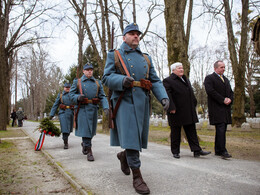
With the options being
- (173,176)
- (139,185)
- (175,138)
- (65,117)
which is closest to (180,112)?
(175,138)

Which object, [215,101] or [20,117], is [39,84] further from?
[215,101]

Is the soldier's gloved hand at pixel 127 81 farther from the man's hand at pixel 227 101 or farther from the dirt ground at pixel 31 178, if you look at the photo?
the man's hand at pixel 227 101

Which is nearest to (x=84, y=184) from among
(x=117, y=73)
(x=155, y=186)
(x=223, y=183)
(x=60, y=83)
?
(x=155, y=186)

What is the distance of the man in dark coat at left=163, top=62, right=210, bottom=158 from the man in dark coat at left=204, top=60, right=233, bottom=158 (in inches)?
14.4

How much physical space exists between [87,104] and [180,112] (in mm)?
2240

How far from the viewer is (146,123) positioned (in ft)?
12.0

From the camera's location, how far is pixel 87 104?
19.9 ft

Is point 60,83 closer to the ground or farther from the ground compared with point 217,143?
farther from the ground

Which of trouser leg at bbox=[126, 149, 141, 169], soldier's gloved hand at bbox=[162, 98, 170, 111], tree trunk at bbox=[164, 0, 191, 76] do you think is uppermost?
tree trunk at bbox=[164, 0, 191, 76]

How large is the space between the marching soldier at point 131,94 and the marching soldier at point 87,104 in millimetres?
2147

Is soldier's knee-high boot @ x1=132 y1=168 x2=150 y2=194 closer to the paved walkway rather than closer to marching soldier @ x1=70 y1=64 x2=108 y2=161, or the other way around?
the paved walkway

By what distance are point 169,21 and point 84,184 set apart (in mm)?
6412

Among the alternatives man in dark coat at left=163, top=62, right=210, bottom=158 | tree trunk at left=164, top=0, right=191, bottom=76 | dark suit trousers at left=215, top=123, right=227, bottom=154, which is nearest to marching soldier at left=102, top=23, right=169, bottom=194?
man in dark coat at left=163, top=62, right=210, bottom=158

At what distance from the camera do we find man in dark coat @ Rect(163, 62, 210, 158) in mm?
5418
